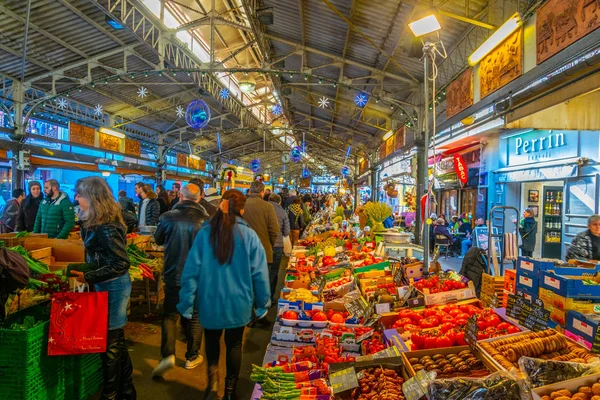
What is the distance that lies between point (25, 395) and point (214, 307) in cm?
137

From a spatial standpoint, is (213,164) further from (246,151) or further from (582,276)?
(582,276)

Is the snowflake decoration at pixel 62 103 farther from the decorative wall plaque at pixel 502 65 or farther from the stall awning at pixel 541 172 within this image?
the stall awning at pixel 541 172

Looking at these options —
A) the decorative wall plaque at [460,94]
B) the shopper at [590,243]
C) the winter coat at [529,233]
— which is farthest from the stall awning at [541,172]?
the shopper at [590,243]

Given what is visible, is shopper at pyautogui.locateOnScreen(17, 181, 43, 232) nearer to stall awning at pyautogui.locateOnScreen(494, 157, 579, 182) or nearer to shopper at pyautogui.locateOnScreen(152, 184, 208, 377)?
shopper at pyautogui.locateOnScreen(152, 184, 208, 377)

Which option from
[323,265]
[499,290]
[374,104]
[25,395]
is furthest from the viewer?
[374,104]

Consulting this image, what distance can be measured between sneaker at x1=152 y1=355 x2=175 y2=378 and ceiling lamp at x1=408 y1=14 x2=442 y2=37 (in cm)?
405

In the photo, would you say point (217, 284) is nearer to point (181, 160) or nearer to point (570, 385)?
point (570, 385)

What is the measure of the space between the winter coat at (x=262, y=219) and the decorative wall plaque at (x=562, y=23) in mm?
3594

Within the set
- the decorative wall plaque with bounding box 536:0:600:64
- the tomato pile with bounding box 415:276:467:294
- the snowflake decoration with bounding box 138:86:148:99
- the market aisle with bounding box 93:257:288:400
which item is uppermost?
the snowflake decoration with bounding box 138:86:148:99

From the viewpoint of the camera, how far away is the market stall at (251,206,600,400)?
199cm

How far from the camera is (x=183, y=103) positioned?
608 inches

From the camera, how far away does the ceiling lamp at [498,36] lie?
197 inches

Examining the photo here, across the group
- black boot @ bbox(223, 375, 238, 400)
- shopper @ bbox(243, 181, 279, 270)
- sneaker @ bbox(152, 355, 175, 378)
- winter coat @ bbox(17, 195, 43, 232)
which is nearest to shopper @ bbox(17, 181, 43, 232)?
winter coat @ bbox(17, 195, 43, 232)

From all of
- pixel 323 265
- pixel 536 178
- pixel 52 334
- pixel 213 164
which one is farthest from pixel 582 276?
pixel 213 164
